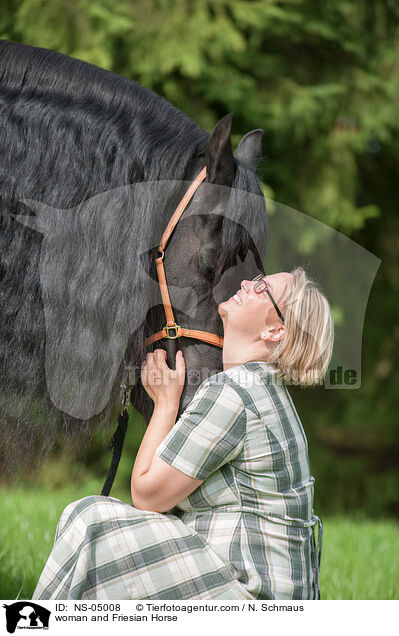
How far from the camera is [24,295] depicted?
192cm

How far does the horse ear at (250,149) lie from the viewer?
7.21ft

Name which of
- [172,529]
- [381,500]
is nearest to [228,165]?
[172,529]

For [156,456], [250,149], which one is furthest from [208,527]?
[250,149]

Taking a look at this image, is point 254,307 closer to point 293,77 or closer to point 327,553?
point 327,553

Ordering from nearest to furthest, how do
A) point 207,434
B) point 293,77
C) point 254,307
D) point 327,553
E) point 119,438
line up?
point 207,434, point 254,307, point 119,438, point 327,553, point 293,77

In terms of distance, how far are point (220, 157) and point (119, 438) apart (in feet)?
3.03

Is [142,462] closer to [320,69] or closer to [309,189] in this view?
[309,189]

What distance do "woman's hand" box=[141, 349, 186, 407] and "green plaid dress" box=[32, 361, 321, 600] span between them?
84 mm

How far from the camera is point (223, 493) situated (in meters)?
1.75

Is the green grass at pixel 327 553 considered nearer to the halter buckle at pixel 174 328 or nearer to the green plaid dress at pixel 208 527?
the green plaid dress at pixel 208 527

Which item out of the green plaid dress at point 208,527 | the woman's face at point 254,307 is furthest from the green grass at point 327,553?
the woman's face at point 254,307

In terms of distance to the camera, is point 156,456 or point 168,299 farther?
point 168,299

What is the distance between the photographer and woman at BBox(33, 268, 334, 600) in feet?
5.57
